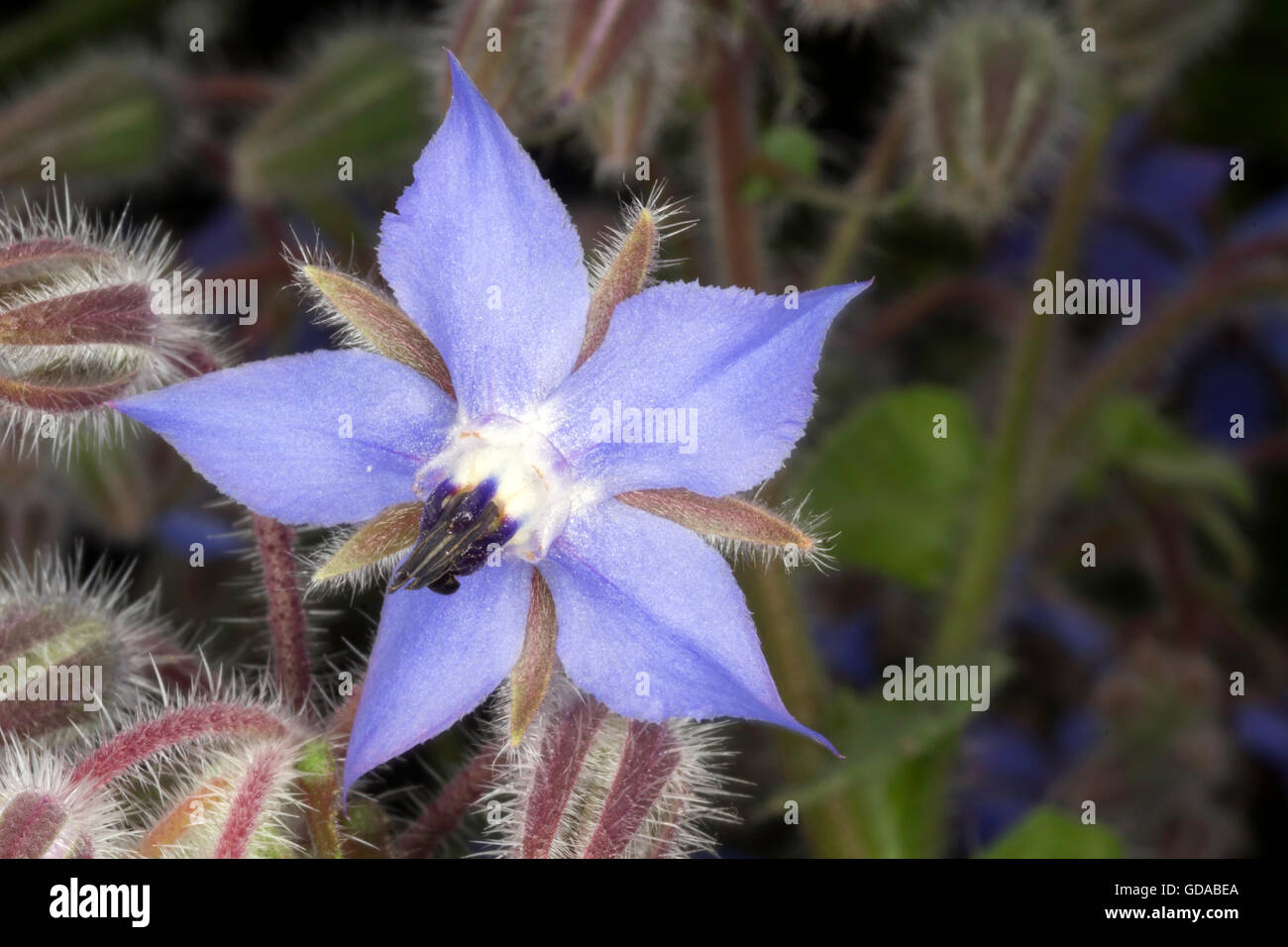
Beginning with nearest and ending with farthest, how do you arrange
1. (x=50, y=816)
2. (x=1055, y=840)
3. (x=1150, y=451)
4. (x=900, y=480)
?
1. (x=50, y=816)
2. (x=1055, y=840)
3. (x=1150, y=451)
4. (x=900, y=480)

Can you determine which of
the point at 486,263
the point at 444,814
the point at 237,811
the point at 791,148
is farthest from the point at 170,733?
the point at 791,148

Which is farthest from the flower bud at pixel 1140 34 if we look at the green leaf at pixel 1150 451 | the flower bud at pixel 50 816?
the flower bud at pixel 50 816

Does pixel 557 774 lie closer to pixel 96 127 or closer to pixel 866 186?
pixel 866 186

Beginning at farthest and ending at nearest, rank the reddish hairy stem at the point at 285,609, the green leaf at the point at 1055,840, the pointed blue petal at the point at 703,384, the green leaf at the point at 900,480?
the green leaf at the point at 900,480 < the green leaf at the point at 1055,840 < the reddish hairy stem at the point at 285,609 < the pointed blue petal at the point at 703,384

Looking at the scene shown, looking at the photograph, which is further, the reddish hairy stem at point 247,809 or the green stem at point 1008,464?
Answer: the green stem at point 1008,464

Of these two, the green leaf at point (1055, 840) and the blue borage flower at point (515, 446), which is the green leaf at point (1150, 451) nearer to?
the green leaf at point (1055, 840)

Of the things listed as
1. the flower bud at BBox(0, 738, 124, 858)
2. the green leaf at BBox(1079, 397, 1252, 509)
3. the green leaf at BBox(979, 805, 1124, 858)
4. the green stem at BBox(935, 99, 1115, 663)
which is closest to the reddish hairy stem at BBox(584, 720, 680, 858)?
the flower bud at BBox(0, 738, 124, 858)
